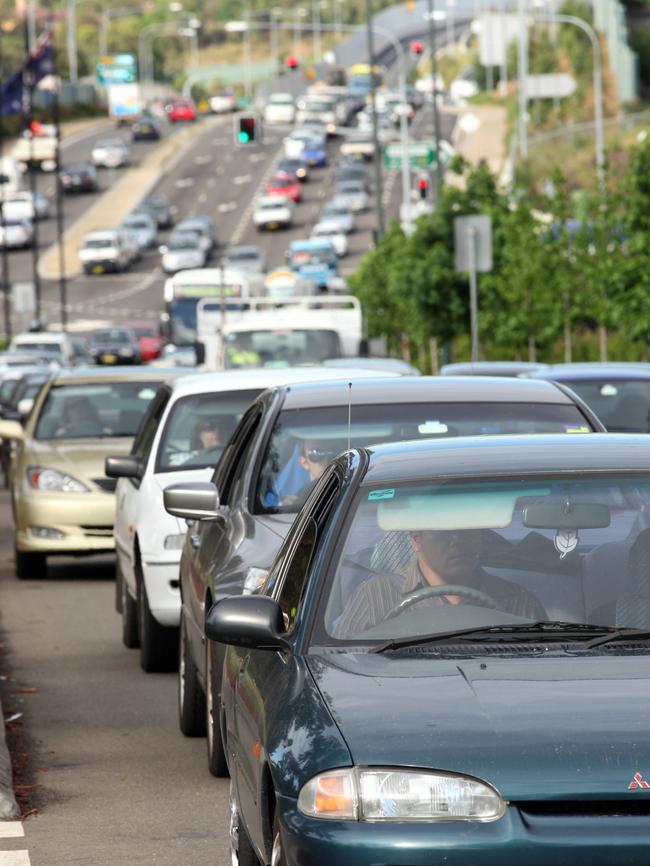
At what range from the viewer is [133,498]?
41.4 feet

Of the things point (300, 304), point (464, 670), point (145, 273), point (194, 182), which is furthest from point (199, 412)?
point (194, 182)

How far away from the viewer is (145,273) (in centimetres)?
9262

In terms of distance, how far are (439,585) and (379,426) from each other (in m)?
3.53

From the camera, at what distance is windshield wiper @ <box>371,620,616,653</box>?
5.48 metres

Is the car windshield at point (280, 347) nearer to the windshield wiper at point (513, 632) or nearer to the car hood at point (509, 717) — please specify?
the windshield wiper at point (513, 632)

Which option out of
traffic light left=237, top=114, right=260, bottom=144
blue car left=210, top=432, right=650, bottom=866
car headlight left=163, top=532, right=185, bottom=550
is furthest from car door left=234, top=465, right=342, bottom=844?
traffic light left=237, top=114, right=260, bottom=144

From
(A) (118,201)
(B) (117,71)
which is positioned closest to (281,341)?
(A) (118,201)

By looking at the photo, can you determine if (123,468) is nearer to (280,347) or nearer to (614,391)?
(614,391)

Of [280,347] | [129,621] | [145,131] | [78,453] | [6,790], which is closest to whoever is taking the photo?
[6,790]

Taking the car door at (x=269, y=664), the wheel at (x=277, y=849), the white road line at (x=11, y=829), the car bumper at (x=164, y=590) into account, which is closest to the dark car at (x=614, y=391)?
the car bumper at (x=164, y=590)

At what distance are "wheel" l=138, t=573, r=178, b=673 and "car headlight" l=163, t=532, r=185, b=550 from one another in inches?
10.6

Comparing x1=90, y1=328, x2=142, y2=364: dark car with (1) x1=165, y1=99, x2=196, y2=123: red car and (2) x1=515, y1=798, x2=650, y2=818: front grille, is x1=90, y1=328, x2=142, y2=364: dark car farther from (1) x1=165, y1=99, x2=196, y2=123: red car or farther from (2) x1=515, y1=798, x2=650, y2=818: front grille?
(1) x1=165, y1=99, x2=196, y2=123: red car

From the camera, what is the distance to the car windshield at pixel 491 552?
5.67 meters

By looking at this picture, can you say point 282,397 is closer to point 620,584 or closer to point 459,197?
point 620,584
